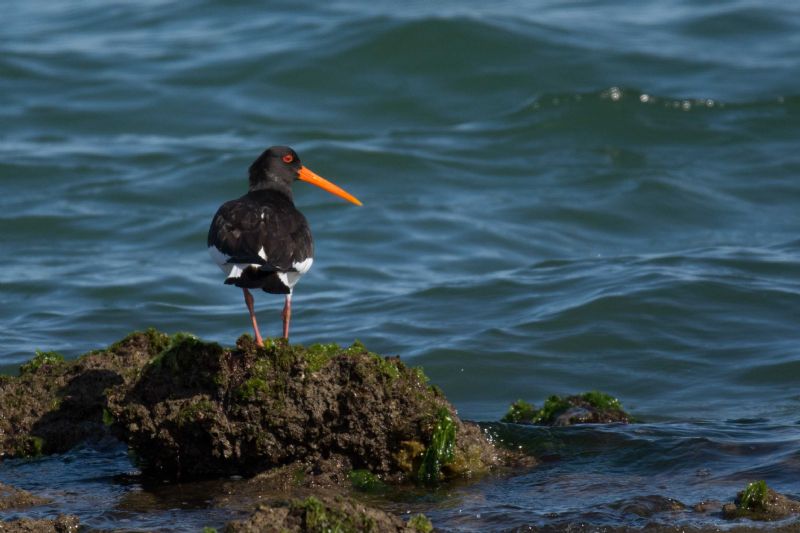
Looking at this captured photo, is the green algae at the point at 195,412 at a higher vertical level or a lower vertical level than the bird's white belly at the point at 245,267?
lower

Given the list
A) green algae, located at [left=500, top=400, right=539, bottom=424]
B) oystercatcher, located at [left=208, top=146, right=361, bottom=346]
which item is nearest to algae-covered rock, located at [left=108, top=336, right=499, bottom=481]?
oystercatcher, located at [left=208, top=146, right=361, bottom=346]

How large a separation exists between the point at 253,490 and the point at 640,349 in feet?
18.0

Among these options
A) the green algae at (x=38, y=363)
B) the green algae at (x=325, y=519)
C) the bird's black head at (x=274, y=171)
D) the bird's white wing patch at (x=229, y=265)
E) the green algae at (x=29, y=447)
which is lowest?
the green algae at (x=325, y=519)

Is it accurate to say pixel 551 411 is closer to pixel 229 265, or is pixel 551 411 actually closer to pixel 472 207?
pixel 229 265

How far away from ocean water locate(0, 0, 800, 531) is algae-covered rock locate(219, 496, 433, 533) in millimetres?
682

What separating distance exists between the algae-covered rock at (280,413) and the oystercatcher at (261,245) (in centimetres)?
27

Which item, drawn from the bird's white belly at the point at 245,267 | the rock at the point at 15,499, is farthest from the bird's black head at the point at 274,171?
the rock at the point at 15,499

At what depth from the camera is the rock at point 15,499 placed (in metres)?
5.69

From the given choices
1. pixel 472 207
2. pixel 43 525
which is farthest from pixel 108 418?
pixel 472 207

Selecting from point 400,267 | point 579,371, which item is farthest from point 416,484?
point 400,267

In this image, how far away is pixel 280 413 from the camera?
5.87 metres

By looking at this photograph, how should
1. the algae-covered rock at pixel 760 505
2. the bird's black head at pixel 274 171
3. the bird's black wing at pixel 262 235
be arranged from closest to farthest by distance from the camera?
1. the algae-covered rock at pixel 760 505
2. the bird's black wing at pixel 262 235
3. the bird's black head at pixel 274 171

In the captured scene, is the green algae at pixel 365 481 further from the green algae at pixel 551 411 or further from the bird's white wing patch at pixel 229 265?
the green algae at pixel 551 411

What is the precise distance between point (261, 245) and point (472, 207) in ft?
29.2
